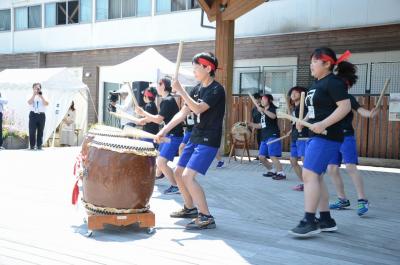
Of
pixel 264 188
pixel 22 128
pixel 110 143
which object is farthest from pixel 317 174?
pixel 22 128

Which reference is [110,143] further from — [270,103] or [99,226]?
[270,103]

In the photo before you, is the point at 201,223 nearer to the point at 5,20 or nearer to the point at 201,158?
the point at 201,158

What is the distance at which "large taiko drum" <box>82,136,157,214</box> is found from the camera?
16.2 ft

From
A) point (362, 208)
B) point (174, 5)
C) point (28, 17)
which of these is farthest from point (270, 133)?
point (28, 17)

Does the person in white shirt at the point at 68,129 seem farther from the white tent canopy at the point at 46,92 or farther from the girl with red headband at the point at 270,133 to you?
the girl with red headband at the point at 270,133

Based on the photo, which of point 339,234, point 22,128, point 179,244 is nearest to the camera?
point 179,244

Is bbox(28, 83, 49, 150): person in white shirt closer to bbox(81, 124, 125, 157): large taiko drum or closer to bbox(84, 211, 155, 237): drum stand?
bbox(81, 124, 125, 157): large taiko drum

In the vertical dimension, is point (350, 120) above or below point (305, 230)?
above

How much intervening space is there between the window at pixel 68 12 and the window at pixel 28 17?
0.57m

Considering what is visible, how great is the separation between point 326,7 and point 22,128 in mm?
11038

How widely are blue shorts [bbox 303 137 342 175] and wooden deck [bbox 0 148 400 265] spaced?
737mm

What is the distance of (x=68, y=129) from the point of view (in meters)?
18.2

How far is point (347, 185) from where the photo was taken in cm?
909

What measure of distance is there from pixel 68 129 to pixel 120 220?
45.5 ft
